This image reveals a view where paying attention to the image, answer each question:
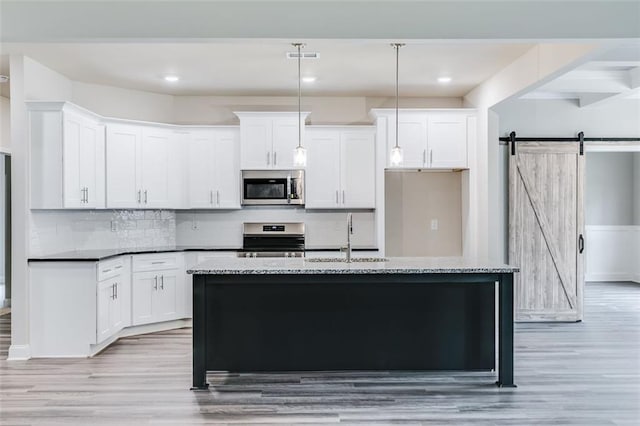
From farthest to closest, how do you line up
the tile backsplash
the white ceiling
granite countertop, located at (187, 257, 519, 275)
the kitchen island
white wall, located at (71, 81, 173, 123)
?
white wall, located at (71, 81, 173, 123) → the tile backsplash → the white ceiling → the kitchen island → granite countertop, located at (187, 257, 519, 275)

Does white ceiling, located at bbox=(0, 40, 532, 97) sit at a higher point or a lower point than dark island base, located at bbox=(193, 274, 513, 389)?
higher

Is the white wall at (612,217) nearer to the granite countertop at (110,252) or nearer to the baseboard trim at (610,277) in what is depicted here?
the baseboard trim at (610,277)

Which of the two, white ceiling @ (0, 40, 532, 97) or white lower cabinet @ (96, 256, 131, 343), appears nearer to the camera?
white ceiling @ (0, 40, 532, 97)

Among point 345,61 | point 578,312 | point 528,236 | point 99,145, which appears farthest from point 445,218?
point 99,145

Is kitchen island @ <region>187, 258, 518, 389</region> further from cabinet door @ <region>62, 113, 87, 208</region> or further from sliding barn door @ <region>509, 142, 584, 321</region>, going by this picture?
sliding barn door @ <region>509, 142, 584, 321</region>

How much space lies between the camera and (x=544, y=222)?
20.3 feet

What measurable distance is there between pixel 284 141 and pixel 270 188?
58cm

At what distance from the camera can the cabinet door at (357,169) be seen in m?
6.13

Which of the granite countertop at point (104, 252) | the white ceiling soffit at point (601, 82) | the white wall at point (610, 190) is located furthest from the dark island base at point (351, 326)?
the white wall at point (610, 190)

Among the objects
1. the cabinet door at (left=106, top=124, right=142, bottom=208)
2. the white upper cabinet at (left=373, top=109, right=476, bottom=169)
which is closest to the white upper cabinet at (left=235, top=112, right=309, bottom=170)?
the white upper cabinet at (left=373, top=109, right=476, bottom=169)

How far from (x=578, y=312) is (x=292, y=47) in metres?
4.53

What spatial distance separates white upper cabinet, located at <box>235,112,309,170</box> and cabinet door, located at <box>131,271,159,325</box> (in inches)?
63.9

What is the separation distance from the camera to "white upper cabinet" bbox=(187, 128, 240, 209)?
241 inches

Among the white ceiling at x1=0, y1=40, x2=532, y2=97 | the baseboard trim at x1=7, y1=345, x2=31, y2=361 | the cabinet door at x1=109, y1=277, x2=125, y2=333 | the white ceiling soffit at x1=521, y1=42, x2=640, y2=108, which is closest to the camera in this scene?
the white ceiling at x1=0, y1=40, x2=532, y2=97
